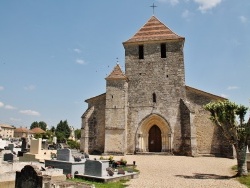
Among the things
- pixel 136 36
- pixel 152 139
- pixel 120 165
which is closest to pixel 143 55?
pixel 136 36

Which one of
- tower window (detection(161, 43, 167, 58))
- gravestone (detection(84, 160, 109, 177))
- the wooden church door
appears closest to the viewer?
gravestone (detection(84, 160, 109, 177))

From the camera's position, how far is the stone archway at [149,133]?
22.3 meters

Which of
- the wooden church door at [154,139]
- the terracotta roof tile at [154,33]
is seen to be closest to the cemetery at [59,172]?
the wooden church door at [154,139]

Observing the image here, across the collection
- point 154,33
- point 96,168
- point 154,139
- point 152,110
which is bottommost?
point 96,168

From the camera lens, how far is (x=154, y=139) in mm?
23375

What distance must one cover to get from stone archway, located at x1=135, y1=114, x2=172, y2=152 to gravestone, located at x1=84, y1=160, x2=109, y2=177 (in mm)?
11526

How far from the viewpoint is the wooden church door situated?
23219 mm

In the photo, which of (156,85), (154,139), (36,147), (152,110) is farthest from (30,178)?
(156,85)

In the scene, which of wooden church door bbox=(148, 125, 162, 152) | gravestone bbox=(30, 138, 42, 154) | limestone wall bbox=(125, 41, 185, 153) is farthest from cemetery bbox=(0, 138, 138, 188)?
wooden church door bbox=(148, 125, 162, 152)

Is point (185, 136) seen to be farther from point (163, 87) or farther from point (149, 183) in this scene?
point (149, 183)

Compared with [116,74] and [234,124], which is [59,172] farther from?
[116,74]

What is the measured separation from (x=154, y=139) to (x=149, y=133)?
706mm

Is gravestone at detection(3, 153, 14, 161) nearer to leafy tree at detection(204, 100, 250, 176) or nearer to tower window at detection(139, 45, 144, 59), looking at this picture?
leafy tree at detection(204, 100, 250, 176)

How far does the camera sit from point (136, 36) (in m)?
25.5
